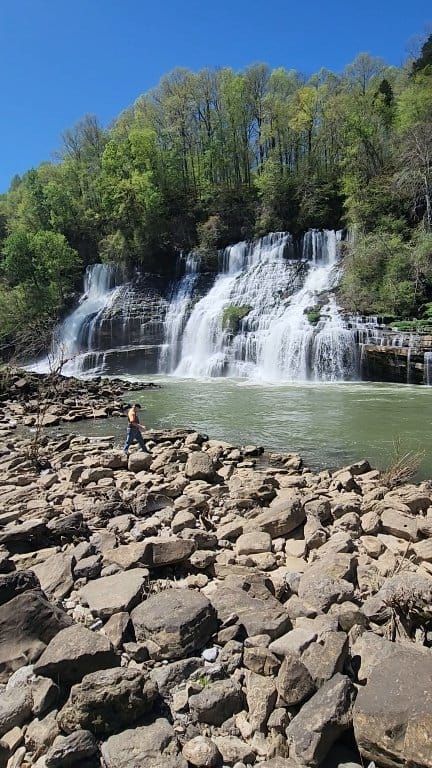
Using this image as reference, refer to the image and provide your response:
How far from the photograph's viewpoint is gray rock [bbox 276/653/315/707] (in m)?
2.63

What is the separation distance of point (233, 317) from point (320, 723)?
2455 centimetres

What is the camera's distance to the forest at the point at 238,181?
28.9m

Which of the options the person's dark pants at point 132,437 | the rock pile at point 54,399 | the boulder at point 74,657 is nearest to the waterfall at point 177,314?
the rock pile at point 54,399

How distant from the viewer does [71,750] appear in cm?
237

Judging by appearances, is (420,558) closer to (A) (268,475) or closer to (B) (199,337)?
(A) (268,475)

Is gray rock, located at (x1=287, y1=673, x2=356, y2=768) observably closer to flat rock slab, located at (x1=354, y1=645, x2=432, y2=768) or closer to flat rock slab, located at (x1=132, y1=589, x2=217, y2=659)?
flat rock slab, located at (x1=354, y1=645, x2=432, y2=768)

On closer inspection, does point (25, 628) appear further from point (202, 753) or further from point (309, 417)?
point (309, 417)

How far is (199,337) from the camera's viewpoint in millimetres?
27344

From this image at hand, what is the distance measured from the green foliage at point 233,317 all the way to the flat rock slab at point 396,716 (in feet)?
77.5

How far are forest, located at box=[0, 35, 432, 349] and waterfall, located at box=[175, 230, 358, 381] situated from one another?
2141mm

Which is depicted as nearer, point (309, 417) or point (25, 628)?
point (25, 628)

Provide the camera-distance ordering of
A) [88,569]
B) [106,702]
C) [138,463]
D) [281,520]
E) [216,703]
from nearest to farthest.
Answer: [106,702]
[216,703]
[88,569]
[281,520]
[138,463]

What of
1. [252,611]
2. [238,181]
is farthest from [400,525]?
[238,181]

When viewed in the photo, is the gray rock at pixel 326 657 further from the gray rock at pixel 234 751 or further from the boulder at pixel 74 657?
the boulder at pixel 74 657
